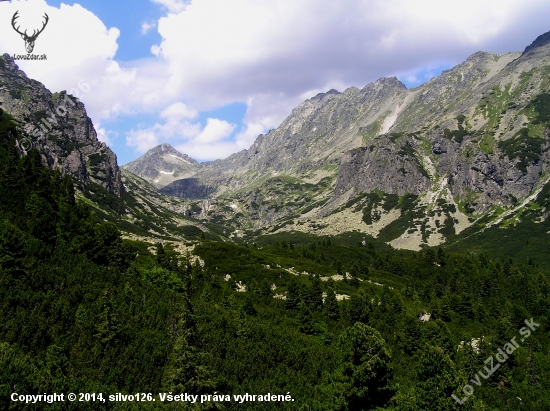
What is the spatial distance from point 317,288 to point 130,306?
39040 millimetres

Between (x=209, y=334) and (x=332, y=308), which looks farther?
(x=332, y=308)

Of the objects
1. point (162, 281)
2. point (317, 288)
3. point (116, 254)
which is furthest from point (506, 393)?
point (116, 254)

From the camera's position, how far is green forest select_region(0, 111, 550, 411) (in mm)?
27391

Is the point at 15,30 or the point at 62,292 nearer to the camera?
the point at 62,292

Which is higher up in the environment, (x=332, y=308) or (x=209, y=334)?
(x=209, y=334)

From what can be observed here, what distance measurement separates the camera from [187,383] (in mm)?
26312

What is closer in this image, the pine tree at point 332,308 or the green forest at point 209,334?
the green forest at point 209,334

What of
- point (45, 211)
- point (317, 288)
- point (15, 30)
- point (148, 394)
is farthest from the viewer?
point (317, 288)

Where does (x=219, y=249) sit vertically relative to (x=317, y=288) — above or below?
above

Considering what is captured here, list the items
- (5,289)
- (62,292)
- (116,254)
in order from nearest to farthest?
1. (5,289)
2. (62,292)
3. (116,254)

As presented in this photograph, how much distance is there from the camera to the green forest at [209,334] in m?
27.4

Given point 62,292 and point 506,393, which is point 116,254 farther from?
point 506,393

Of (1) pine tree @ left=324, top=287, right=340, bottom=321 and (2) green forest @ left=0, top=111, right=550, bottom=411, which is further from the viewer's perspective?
(1) pine tree @ left=324, top=287, right=340, bottom=321

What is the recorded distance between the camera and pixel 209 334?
42781 mm
